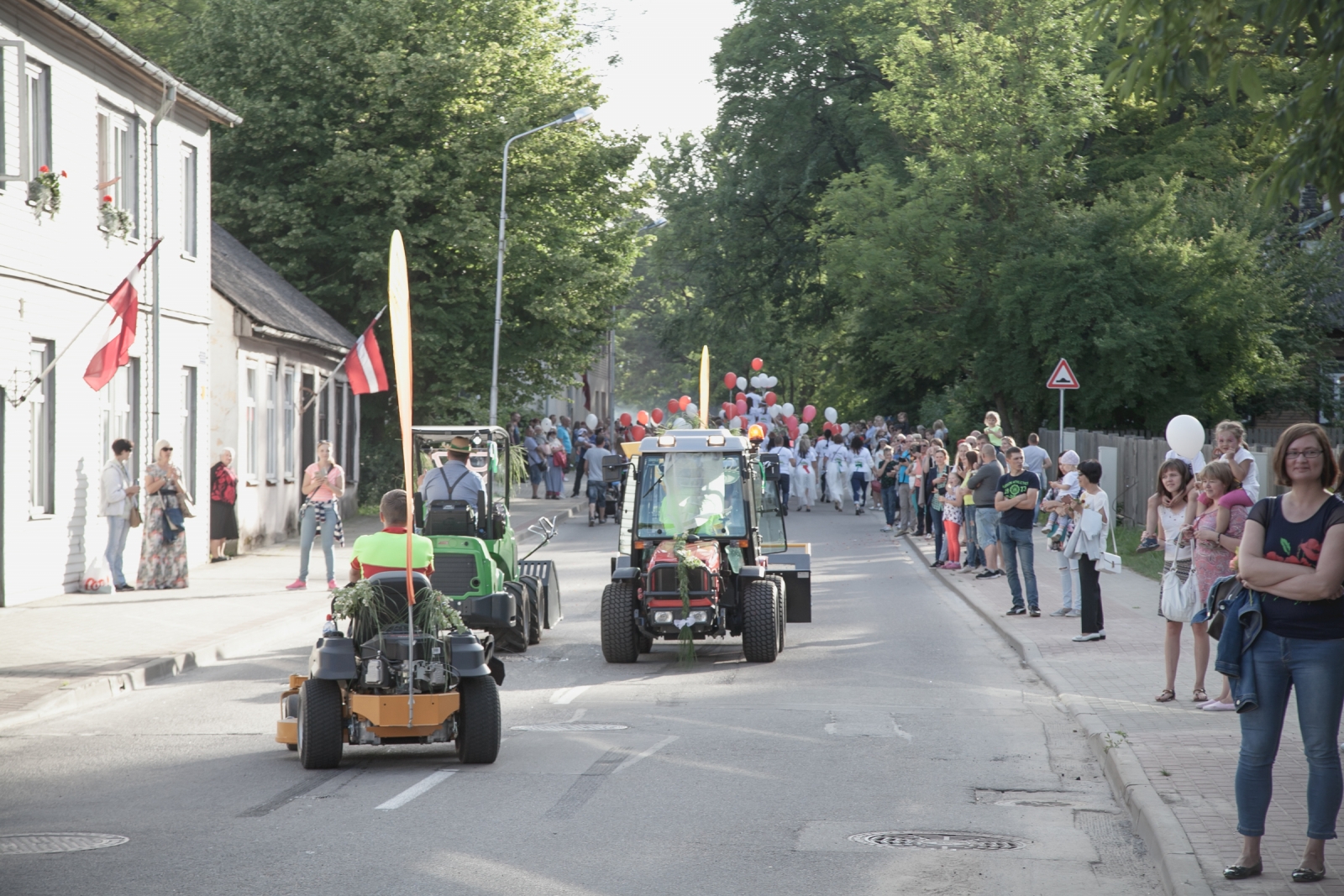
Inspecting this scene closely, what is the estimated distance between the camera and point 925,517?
2934cm

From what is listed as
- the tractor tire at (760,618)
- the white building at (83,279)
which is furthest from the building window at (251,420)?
the tractor tire at (760,618)

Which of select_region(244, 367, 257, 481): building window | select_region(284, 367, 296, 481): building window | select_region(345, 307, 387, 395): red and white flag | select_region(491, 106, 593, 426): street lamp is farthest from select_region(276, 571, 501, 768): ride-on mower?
select_region(491, 106, 593, 426): street lamp

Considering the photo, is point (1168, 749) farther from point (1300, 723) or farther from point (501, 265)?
point (501, 265)

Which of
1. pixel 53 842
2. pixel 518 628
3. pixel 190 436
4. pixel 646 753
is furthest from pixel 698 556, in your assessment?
pixel 190 436

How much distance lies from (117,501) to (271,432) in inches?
389

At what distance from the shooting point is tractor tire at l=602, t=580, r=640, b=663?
13930mm

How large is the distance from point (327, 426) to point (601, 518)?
21.5 ft

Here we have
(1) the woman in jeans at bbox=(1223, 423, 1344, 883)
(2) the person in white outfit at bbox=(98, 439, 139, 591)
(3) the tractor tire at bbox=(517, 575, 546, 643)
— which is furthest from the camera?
(2) the person in white outfit at bbox=(98, 439, 139, 591)

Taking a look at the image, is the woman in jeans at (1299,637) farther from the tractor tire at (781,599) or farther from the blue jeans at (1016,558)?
the blue jeans at (1016,558)

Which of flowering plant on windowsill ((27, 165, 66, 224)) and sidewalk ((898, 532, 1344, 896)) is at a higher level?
flowering plant on windowsill ((27, 165, 66, 224))

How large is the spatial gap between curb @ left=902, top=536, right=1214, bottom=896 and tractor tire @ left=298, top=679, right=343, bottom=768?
4.46 meters

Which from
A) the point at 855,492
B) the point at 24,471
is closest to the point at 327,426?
the point at 855,492

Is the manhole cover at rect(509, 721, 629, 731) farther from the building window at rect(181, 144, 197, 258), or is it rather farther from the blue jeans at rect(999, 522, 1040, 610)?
the building window at rect(181, 144, 197, 258)

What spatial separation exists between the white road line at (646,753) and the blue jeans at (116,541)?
11366mm
